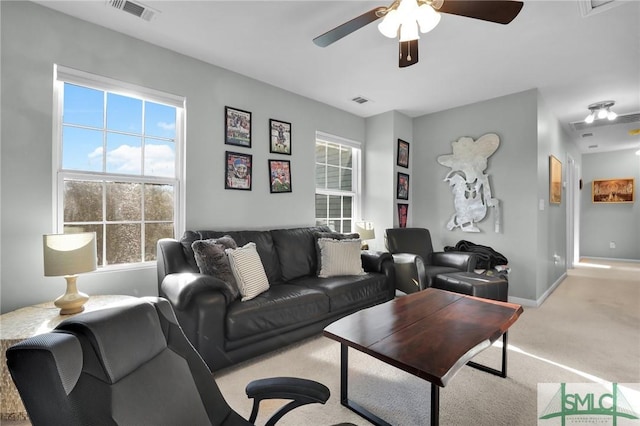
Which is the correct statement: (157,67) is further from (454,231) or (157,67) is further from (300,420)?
(454,231)

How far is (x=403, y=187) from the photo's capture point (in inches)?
188

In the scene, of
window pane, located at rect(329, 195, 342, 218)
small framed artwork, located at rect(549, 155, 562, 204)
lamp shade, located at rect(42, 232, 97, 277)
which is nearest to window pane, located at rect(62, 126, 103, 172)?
lamp shade, located at rect(42, 232, 97, 277)

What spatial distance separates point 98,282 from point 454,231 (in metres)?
4.25

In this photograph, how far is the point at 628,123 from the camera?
16.4 feet

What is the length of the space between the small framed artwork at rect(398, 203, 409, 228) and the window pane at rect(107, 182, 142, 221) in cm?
343

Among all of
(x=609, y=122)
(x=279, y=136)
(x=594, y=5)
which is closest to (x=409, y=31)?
(x=594, y=5)

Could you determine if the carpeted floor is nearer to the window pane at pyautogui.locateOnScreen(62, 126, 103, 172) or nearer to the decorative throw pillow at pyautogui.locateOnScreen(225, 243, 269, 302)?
the decorative throw pillow at pyautogui.locateOnScreen(225, 243, 269, 302)

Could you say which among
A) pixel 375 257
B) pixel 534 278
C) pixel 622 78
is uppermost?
pixel 622 78

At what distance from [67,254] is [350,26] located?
2252 millimetres

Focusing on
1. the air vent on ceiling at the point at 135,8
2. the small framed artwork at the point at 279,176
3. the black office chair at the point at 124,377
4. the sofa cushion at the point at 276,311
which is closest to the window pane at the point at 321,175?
the small framed artwork at the point at 279,176

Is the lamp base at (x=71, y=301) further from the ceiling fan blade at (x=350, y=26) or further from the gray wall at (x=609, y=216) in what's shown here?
the gray wall at (x=609, y=216)

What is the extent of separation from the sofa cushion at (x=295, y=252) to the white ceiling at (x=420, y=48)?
5.75ft

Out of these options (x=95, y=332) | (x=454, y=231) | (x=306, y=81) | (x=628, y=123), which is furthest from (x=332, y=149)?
(x=628, y=123)

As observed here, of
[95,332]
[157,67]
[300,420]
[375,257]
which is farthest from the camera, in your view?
[375,257]
